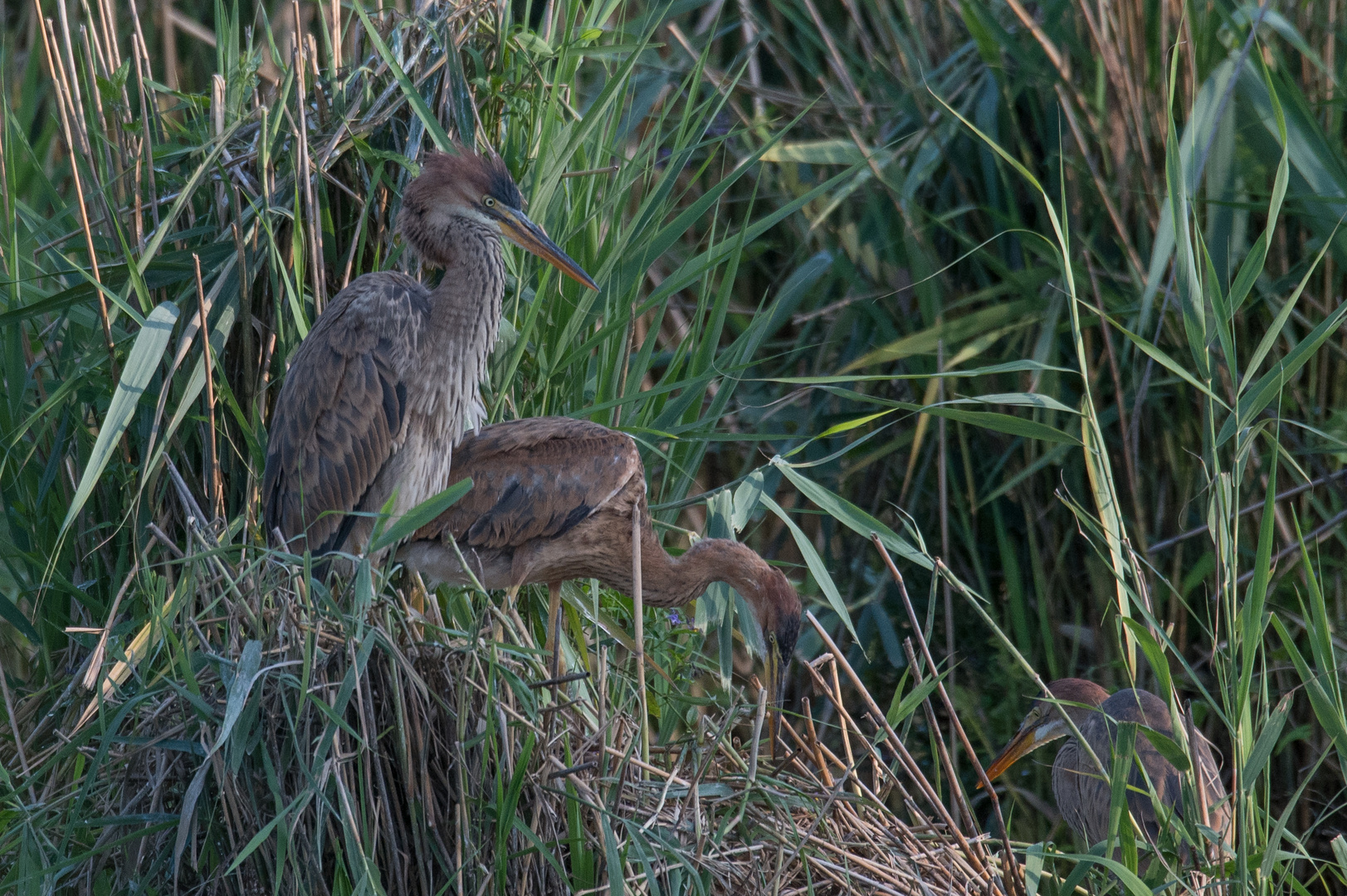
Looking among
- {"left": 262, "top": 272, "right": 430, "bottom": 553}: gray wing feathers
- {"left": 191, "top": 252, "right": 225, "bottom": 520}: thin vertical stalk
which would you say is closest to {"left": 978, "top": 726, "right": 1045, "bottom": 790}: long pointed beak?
{"left": 262, "top": 272, "right": 430, "bottom": 553}: gray wing feathers

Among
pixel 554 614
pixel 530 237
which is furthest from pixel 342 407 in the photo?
pixel 554 614

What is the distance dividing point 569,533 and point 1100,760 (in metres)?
1.40

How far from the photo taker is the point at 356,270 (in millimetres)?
3721

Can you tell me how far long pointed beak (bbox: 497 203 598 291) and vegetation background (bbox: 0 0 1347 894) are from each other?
166mm

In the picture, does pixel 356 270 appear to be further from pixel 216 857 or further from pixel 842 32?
pixel 842 32

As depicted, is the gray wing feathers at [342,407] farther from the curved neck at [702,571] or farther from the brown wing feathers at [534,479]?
the curved neck at [702,571]

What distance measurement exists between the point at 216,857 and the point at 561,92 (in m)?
2.10

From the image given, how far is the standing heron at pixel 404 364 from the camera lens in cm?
329

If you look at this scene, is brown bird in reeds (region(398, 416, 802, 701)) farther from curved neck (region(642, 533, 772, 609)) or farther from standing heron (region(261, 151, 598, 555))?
standing heron (region(261, 151, 598, 555))

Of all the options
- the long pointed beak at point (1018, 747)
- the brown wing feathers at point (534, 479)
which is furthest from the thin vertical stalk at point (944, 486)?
the brown wing feathers at point (534, 479)

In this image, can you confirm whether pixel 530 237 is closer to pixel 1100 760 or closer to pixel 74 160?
pixel 74 160

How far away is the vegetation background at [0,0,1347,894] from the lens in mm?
2541

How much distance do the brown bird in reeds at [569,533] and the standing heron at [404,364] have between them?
124 mm

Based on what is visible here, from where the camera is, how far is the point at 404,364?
136 inches
